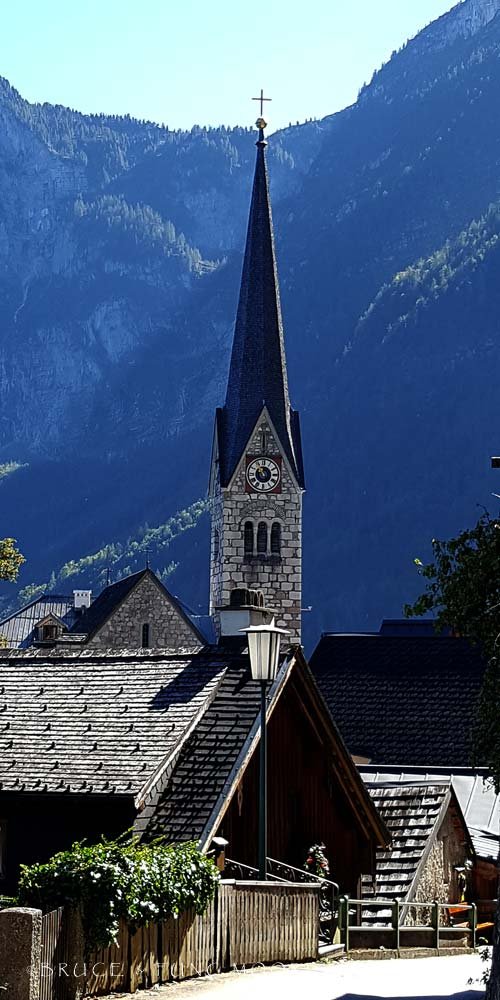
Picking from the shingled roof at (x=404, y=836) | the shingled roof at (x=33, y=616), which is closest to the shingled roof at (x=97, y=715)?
the shingled roof at (x=404, y=836)

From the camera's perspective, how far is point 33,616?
103 m

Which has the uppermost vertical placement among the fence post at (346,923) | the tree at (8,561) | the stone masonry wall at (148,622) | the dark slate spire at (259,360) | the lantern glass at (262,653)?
the dark slate spire at (259,360)

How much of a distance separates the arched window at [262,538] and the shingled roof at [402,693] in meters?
26.7

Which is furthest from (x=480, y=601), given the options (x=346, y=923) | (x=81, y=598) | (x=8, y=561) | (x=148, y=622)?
(x=81, y=598)

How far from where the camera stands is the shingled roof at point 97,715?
18.5 metres

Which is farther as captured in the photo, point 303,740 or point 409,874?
point 409,874

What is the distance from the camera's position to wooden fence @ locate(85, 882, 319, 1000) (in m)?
13.5

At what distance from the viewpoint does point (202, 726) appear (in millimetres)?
19562

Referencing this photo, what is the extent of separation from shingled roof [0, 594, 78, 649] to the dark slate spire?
80.7 ft

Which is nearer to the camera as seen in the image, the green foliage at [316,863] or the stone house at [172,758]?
the stone house at [172,758]

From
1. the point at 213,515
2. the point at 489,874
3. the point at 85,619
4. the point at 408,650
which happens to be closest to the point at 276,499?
the point at 213,515

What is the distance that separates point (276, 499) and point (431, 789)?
51.1 metres

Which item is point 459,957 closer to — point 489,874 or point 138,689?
point 138,689

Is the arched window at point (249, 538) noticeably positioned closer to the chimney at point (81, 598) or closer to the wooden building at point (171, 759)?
the chimney at point (81, 598)
